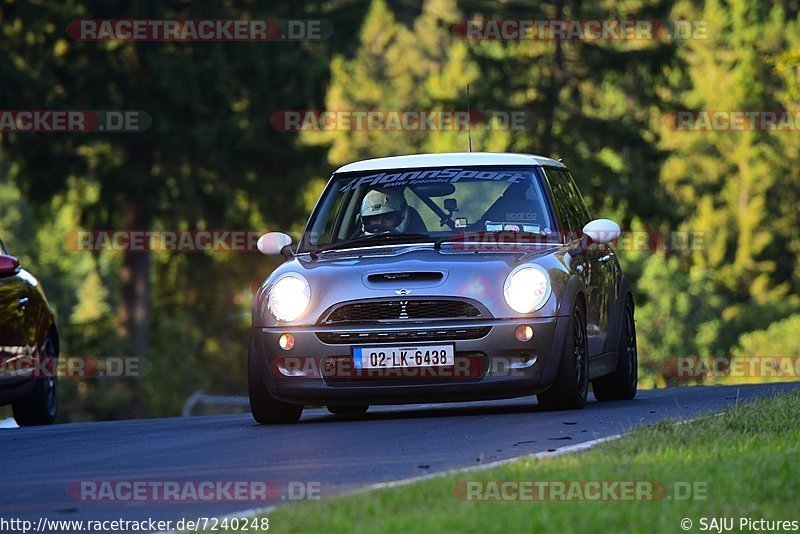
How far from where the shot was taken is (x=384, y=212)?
12883 mm

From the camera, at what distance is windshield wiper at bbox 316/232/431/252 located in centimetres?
1253

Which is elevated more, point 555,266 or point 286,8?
point 286,8

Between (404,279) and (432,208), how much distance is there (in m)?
1.18

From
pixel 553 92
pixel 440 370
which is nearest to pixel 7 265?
pixel 440 370

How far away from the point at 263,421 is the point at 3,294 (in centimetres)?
280

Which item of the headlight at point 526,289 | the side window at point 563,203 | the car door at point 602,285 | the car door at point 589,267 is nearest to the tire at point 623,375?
the car door at point 602,285

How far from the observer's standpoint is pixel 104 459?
10.1 m

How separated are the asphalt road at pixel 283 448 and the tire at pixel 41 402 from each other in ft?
3.80

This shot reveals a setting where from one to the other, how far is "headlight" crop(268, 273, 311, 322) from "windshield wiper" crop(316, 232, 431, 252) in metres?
0.82

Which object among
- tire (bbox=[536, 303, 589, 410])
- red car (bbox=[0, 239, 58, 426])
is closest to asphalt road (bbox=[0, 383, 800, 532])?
tire (bbox=[536, 303, 589, 410])

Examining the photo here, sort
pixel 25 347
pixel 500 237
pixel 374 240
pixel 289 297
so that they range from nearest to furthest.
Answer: pixel 289 297
pixel 500 237
pixel 374 240
pixel 25 347

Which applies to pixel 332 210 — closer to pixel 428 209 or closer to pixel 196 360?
pixel 428 209

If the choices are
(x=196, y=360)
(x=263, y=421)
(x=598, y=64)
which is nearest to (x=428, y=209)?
(x=263, y=421)

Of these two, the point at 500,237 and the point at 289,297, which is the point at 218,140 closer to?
the point at 500,237
